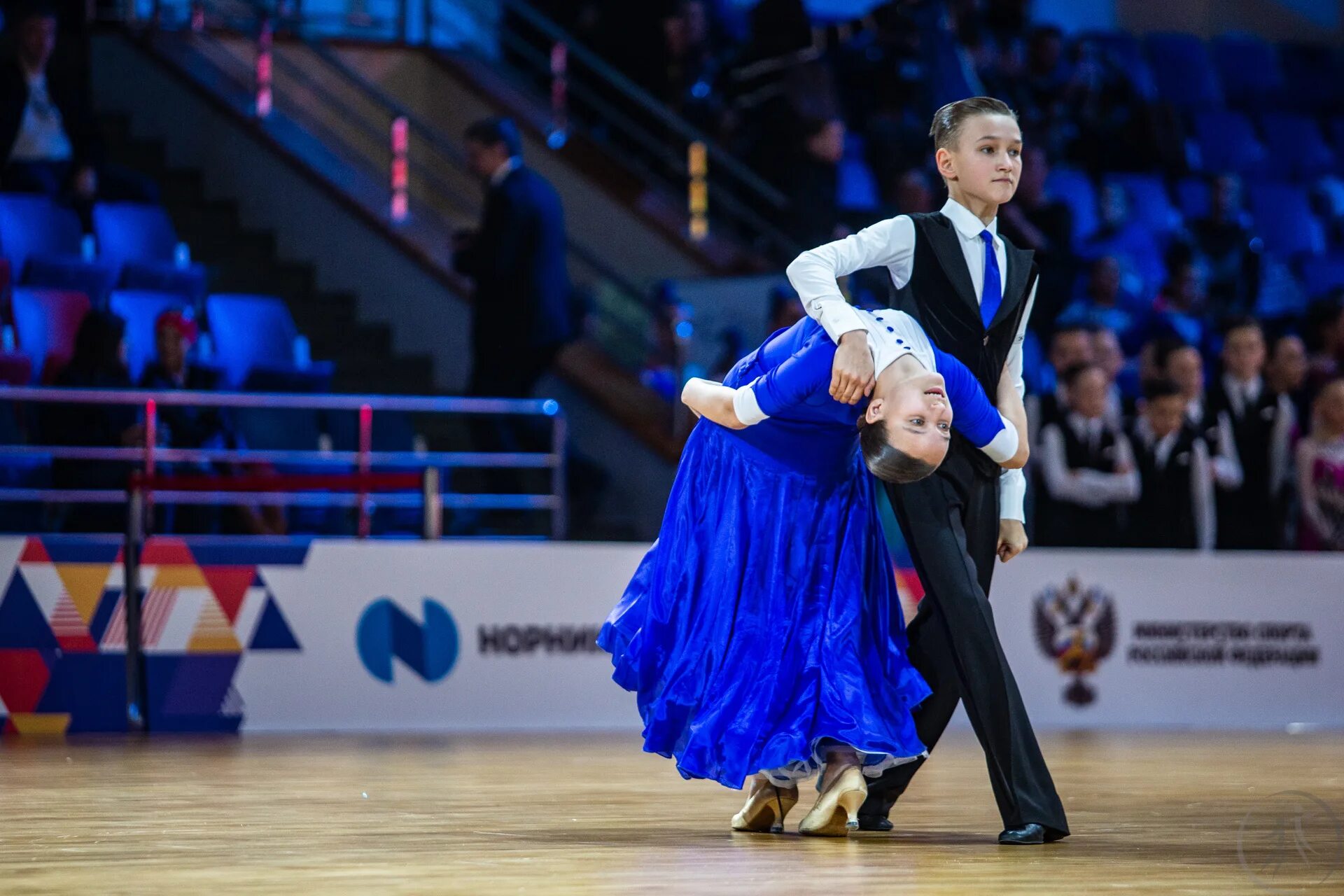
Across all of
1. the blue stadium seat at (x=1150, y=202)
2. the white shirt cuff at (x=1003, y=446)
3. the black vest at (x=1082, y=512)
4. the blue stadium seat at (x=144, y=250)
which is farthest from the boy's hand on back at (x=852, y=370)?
the blue stadium seat at (x=1150, y=202)

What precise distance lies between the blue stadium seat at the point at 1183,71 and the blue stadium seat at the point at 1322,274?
2.17 metres

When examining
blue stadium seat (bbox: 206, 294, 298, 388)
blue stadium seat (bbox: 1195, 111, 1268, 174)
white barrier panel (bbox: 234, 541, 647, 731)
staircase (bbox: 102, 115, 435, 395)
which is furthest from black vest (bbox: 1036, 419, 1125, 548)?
blue stadium seat (bbox: 1195, 111, 1268, 174)

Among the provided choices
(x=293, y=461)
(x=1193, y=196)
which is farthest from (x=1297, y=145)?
(x=293, y=461)

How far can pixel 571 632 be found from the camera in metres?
8.23

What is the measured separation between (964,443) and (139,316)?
5615 millimetres

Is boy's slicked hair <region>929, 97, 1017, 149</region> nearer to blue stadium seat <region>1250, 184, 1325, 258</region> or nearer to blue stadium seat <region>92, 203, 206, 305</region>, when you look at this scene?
blue stadium seat <region>92, 203, 206, 305</region>

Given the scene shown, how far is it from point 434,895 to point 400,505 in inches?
232

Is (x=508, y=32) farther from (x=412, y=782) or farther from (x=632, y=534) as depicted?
(x=412, y=782)

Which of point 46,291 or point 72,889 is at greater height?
point 46,291

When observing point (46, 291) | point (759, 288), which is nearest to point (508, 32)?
point (759, 288)

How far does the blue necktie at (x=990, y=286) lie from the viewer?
429 cm

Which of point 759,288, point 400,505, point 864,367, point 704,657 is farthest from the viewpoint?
point 759,288

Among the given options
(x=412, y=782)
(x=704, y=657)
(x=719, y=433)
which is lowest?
(x=412, y=782)

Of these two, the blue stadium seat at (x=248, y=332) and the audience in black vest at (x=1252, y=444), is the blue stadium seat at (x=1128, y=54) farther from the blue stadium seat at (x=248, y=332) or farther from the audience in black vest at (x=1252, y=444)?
the blue stadium seat at (x=248, y=332)
